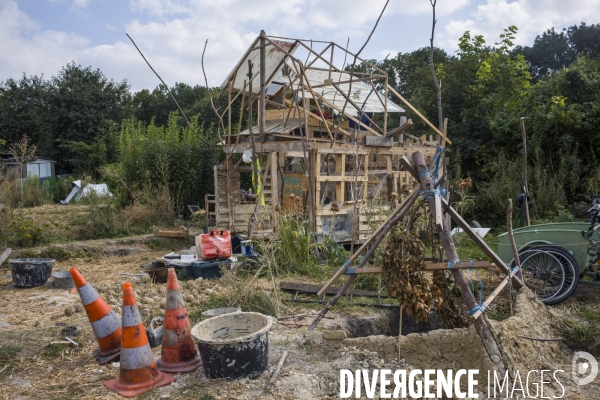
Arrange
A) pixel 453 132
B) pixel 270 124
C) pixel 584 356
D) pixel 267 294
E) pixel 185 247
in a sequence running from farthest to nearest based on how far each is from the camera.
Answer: pixel 453 132
pixel 270 124
pixel 185 247
pixel 267 294
pixel 584 356

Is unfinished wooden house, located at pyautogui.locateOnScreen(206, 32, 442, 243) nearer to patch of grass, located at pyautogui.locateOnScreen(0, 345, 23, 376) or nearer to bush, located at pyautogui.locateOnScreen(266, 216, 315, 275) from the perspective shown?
bush, located at pyautogui.locateOnScreen(266, 216, 315, 275)

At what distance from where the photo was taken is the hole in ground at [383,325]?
5692 mm

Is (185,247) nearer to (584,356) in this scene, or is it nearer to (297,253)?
(297,253)

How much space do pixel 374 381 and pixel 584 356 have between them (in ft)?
7.39

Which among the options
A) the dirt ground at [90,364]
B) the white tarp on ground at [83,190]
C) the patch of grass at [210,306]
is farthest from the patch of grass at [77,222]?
the patch of grass at [210,306]

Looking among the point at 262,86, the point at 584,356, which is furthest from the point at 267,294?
the point at 262,86

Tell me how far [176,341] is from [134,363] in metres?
0.41

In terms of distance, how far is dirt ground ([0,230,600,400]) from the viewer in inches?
158

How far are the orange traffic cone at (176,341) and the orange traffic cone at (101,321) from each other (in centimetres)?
55

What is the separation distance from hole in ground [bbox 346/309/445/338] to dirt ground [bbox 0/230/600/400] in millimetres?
118

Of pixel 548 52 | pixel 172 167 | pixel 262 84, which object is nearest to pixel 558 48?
pixel 548 52

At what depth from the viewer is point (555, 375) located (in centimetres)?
443

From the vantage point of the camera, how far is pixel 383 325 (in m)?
5.85

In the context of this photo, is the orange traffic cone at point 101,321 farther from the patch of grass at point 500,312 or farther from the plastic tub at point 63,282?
the patch of grass at point 500,312
